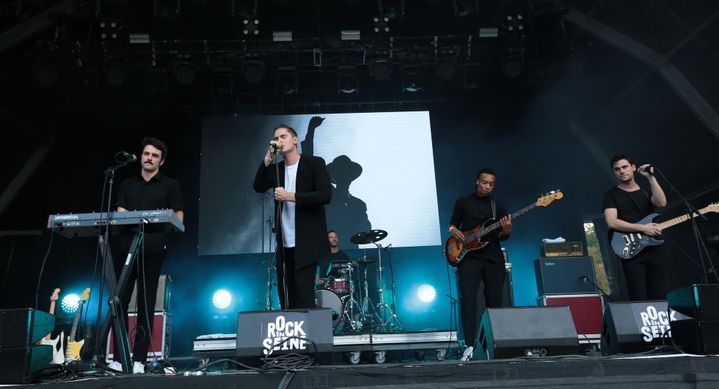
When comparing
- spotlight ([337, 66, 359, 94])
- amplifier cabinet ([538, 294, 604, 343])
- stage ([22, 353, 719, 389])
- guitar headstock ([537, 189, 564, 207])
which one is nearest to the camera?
stage ([22, 353, 719, 389])

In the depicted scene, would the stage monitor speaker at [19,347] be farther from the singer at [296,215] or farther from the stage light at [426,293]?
the stage light at [426,293]

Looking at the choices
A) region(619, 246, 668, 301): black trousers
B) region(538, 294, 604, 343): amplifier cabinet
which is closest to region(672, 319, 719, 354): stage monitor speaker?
region(619, 246, 668, 301): black trousers

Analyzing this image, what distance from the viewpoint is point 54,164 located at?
8.62 metres

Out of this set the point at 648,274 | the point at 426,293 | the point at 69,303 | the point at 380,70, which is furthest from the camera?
the point at 426,293

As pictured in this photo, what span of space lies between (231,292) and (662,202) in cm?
613

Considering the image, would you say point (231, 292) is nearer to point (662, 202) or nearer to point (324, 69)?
point (324, 69)

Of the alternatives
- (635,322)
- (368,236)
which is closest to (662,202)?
(635,322)

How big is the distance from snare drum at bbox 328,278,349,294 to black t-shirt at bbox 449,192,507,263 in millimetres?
2198

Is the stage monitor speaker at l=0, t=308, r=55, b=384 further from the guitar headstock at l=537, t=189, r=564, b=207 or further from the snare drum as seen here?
the guitar headstock at l=537, t=189, r=564, b=207

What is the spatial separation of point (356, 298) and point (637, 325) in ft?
14.2

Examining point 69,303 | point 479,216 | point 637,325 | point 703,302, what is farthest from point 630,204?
point 69,303

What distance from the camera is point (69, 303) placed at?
25.6 feet

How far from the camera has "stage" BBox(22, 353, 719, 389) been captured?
2.03 metres

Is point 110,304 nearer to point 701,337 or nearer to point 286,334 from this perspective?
point 286,334
